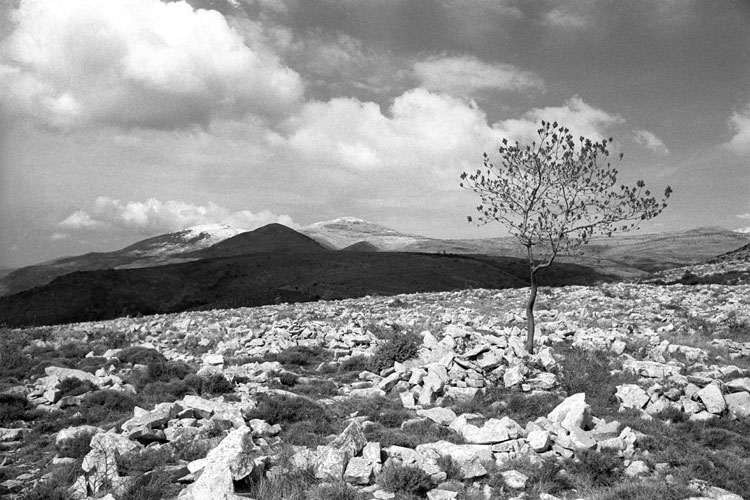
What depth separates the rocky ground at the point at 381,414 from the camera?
6.71 metres

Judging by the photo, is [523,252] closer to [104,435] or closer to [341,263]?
[104,435]

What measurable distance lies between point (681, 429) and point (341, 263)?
219 ft

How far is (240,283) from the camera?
6531 centimetres

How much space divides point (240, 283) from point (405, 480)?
61.9 meters

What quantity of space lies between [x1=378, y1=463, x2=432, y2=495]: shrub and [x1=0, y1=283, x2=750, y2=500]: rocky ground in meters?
0.03

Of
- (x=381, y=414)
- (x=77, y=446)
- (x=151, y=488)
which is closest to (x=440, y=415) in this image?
(x=381, y=414)

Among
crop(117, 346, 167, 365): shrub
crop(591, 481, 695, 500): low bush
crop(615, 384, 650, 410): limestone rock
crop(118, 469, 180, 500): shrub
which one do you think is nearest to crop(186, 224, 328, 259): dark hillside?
crop(117, 346, 167, 365): shrub

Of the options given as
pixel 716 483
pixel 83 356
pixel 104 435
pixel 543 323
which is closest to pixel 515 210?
pixel 543 323

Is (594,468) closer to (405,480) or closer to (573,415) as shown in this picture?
(573,415)

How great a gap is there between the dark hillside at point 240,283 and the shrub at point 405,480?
3583cm

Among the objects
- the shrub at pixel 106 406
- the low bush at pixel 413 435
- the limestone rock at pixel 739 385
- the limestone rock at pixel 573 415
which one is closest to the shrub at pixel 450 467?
the low bush at pixel 413 435

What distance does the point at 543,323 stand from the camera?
1945cm

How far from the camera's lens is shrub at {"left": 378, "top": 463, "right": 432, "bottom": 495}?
6.49 m

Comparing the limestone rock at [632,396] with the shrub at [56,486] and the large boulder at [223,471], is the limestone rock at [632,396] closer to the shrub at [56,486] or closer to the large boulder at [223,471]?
the large boulder at [223,471]
